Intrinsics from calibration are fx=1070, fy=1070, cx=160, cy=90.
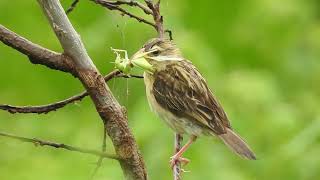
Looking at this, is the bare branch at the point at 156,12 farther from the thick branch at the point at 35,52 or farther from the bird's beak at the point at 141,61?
the thick branch at the point at 35,52

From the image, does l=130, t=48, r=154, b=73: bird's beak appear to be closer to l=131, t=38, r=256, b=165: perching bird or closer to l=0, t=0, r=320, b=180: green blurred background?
l=131, t=38, r=256, b=165: perching bird

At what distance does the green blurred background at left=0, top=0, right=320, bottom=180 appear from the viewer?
421 centimetres

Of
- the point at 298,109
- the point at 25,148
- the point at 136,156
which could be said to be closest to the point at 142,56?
the point at 136,156

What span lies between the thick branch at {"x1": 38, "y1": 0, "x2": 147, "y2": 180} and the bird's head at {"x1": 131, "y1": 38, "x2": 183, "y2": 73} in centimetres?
38

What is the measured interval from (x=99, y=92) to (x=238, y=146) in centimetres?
87

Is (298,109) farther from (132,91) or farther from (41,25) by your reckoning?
(41,25)

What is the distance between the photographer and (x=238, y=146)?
330 cm

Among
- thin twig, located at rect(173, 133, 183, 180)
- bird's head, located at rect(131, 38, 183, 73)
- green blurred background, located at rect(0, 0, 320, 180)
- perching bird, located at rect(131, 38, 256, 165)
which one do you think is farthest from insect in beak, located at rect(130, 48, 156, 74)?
green blurred background, located at rect(0, 0, 320, 180)

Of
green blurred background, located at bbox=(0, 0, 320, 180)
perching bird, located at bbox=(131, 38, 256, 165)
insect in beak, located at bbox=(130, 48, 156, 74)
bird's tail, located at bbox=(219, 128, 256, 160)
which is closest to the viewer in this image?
insect in beak, located at bbox=(130, 48, 156, 74)

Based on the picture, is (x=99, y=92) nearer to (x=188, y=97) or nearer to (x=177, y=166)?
(x=177, y=166)

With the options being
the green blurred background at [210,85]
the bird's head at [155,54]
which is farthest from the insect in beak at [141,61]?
the green blurred background at [210,85]

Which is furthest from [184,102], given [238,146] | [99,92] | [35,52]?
[35,52]

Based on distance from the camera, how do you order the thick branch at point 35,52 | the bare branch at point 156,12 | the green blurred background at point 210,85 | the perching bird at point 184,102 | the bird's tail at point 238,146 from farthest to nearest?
the green blurred background at point 210,85
the perching bird at point 184,102
the bird's tail at point 238,146
the bare branch at point 156,12
the thick branch at point 35,52

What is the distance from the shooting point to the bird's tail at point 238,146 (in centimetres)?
325
